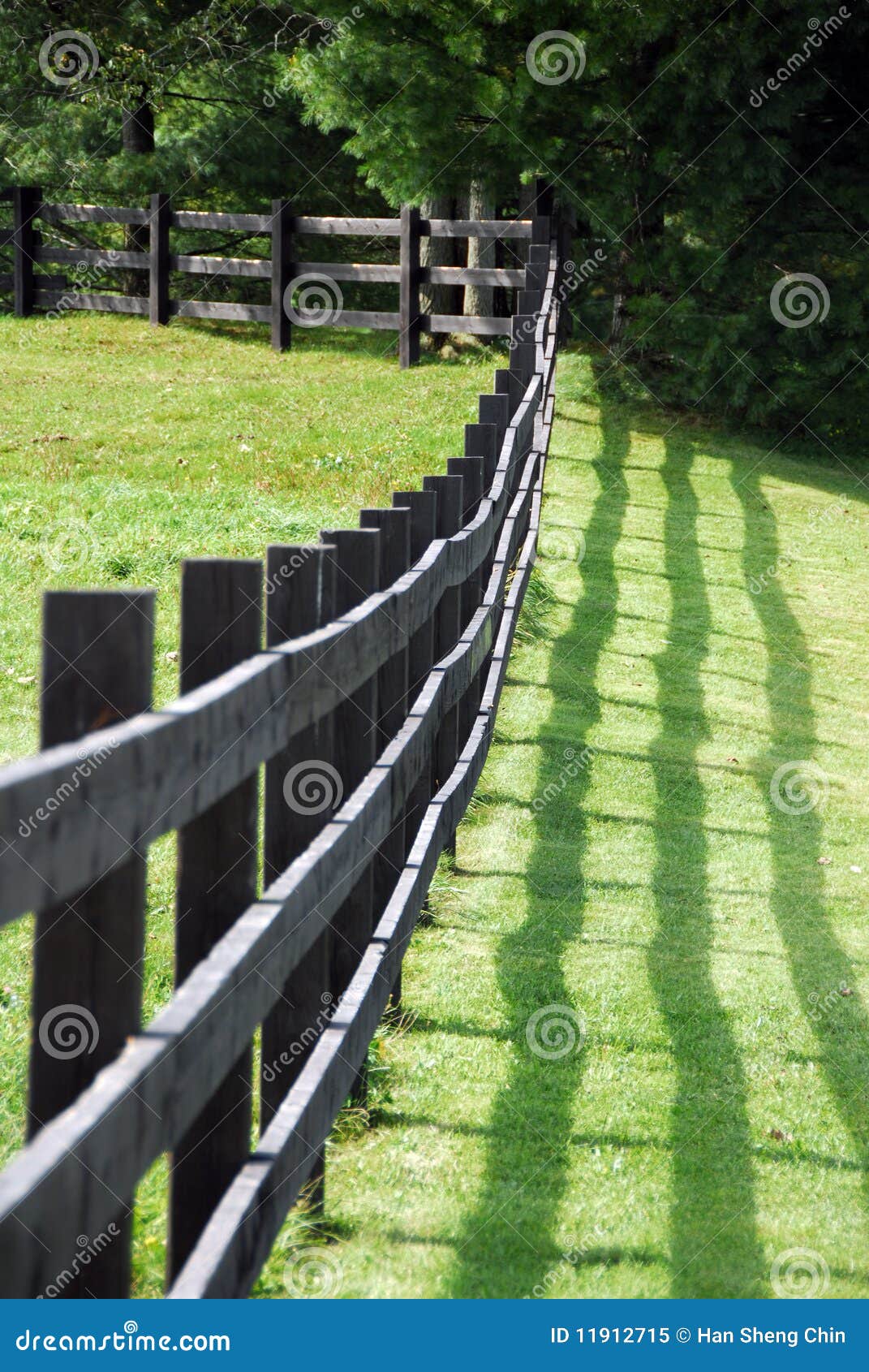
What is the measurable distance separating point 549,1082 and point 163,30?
21.7 m

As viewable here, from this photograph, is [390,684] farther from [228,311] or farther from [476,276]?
[228,311]

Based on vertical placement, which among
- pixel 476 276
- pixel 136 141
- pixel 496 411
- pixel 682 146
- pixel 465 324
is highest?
pixel 136 141

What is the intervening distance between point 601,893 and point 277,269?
533 inches

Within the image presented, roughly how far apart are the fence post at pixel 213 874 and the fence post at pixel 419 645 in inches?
Answer: 75.9

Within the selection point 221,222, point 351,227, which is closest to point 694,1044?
point 351,227

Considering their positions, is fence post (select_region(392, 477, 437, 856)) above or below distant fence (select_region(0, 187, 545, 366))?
below

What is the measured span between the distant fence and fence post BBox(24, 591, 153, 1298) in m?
13.4

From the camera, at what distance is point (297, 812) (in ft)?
9.92

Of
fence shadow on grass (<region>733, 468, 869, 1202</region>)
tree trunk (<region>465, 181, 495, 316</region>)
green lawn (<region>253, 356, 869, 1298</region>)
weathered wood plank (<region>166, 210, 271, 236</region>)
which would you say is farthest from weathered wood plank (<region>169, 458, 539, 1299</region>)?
weathered wood plank (<region>166, 210, 271, 236</region>)

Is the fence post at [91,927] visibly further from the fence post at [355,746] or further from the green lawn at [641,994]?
the fence post at [355,746]

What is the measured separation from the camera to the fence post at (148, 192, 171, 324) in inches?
704

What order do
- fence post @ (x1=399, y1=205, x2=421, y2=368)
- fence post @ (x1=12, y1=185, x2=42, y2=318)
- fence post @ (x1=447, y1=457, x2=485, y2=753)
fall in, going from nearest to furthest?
1. fence post @ (x1=447, y1=457, x2=485, y2=753)
2. fence post @ (x1=399, y1=205, x2=421, y2=368)
3. fence post @ (x1=12, y1=185, x2=42, y2=318)

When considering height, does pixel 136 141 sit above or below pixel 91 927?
above

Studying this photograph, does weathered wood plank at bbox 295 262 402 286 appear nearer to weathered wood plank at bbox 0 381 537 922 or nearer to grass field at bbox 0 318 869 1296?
grass field at bbox 0 318 869 1296
